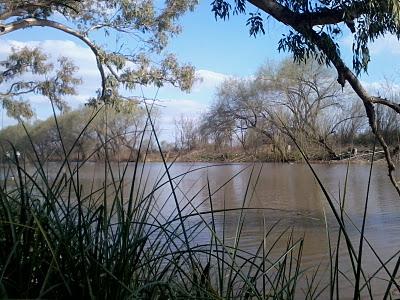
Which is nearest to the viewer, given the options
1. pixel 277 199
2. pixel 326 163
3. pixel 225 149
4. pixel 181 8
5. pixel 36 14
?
pixel 277 199

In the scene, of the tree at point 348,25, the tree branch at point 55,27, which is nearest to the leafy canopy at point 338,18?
the tree at point 348,25

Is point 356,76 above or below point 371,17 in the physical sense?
below

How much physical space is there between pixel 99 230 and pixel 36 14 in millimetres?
13021

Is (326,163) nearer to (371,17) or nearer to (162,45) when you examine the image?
(162,45)

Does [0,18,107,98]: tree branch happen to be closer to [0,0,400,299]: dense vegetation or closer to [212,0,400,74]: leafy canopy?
[0,0,400,299]: dense vegetation

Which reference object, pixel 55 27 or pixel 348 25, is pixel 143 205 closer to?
pixel 348 25

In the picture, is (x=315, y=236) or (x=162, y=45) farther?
(x=162, y=45)

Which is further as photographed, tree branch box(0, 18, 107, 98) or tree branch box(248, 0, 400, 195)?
tree branch box(0, 18, 107, 98)

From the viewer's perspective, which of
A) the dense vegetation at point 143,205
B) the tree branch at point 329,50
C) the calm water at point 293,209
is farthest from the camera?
the tree branch at point 329,50

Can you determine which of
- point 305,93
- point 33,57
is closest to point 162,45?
point 33,57

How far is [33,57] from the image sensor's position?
18.3m

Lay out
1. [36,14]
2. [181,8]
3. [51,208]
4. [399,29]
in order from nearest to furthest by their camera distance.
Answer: [51,208], [399,29], [36,14], [181,8]

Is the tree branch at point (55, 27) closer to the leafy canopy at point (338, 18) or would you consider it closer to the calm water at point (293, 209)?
the calm water at point (293, 209)

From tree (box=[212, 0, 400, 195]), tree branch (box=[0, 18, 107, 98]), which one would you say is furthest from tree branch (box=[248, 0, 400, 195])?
tree branch (box=[0, 18, 107, 98])
